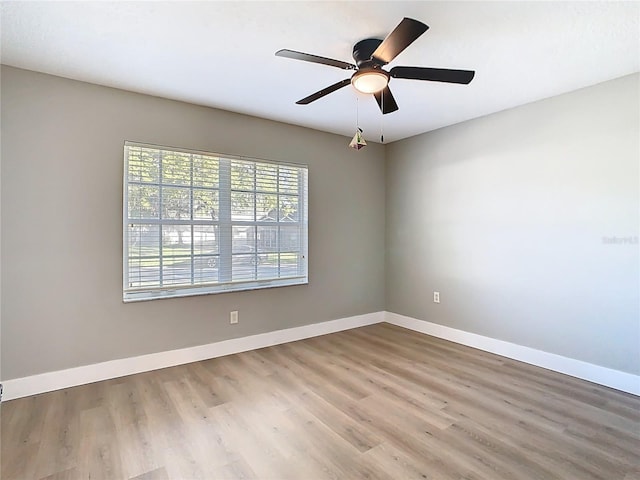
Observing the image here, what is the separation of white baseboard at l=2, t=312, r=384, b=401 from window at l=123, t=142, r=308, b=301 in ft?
1.79

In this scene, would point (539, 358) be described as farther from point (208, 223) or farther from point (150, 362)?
point (150, 362)

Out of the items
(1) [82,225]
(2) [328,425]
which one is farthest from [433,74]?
(1) [82,225]

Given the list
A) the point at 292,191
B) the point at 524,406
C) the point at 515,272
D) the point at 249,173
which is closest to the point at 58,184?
the point at 249,173

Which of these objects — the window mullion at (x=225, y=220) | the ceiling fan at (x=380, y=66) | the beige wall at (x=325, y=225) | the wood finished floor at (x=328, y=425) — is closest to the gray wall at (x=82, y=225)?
the beige wall at (x=325, y=225)

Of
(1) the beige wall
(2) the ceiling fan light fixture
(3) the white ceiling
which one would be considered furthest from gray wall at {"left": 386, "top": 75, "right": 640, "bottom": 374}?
(2) the ceiling fan light fixture

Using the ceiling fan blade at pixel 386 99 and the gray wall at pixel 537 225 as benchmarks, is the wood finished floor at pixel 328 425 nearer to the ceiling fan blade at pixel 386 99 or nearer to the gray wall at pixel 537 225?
the gray wall at pixel 537 225

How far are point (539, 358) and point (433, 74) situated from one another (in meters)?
2.74

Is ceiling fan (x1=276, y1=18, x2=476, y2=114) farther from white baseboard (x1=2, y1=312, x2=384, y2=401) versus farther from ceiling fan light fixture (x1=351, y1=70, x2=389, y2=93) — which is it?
white baseboard (x1=2, y1=312, x2=384, y2=401)

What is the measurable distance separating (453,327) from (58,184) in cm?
407

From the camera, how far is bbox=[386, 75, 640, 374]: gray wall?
2.64 m

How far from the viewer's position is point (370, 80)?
6.81 feet

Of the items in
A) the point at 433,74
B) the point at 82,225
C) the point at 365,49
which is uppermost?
the point at 365,49

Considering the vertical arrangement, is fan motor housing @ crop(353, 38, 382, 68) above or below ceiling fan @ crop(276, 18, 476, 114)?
above

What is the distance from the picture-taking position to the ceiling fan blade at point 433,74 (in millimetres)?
1897
